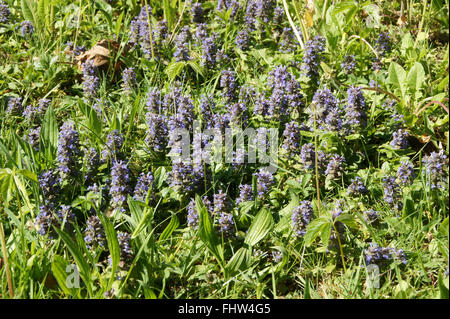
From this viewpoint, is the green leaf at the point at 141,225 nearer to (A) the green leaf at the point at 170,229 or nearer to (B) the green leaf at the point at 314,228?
(A) the green leaf at the point at 170,229

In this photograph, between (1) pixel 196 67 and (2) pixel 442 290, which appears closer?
(2) pixel 442 290

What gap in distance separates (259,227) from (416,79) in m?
1.78

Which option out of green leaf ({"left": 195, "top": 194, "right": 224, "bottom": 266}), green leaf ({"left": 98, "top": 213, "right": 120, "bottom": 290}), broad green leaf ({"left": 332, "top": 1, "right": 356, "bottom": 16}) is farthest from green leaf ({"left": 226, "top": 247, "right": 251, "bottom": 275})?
broad green leaf ({"left": 332, "top": 1, "right": 356, "bottom": 16})

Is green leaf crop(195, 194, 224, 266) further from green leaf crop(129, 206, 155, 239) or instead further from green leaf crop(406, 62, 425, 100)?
green leaf crop(406, 62, 425, 100)

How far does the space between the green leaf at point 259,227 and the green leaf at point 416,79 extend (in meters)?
1.62

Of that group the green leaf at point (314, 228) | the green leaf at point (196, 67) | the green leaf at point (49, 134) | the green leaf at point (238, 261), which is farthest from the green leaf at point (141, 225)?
the green leaf at point (196, 67)

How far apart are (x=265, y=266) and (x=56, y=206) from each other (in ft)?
4.63

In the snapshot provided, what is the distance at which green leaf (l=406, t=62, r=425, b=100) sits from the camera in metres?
4.15

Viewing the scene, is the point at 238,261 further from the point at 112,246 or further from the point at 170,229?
the point at 112,246

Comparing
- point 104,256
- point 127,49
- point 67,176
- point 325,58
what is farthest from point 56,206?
point 325,58

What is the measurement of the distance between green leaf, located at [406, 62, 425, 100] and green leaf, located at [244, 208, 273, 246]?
1624 millimetres

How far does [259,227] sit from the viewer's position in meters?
3.36

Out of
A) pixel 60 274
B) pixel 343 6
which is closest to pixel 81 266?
pixel 60 274
